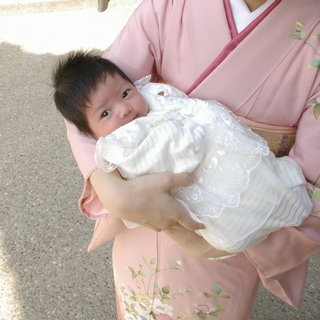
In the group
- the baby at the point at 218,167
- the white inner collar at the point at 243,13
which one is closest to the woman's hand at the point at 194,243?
the baby at the point at 218,167

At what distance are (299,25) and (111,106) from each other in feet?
1.53

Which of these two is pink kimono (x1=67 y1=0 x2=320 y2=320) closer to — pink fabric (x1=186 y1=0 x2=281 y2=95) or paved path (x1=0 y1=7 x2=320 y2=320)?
pink fabric (x1=186 y1=0 x2=281 y2=95)

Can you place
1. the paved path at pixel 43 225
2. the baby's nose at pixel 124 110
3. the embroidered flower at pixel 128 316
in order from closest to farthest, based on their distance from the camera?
the baby's nose at pixel 124 110
the embroidered flower at pixel 128 316
the paved path at pixel 43 225

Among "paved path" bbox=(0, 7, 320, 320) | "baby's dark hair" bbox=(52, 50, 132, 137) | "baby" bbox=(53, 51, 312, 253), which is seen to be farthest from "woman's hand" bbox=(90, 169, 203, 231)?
"paved path" bbox=(0, 7, 320, 320)

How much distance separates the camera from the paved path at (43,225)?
164 cm

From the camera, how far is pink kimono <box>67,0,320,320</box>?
0.88 m

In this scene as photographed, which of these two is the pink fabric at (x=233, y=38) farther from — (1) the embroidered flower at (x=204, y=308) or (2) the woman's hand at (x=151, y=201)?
(1) the embroidered flower at (x=204, y=308)

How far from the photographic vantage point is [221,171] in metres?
0.85

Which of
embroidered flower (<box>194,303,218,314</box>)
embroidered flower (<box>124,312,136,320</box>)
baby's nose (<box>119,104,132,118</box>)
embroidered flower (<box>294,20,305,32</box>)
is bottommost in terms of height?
embroidered flower (<box>124,312,136,320</box>)

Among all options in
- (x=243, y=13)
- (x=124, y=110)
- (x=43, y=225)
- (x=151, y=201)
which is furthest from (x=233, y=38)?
(x=43, y=225)

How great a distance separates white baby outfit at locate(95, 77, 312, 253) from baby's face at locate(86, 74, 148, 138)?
8 cm

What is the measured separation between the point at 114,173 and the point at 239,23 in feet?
1.48

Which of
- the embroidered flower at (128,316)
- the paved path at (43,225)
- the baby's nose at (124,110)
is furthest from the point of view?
the paved path at (43,225)

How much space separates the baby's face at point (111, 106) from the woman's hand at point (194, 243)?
289 millimetres
